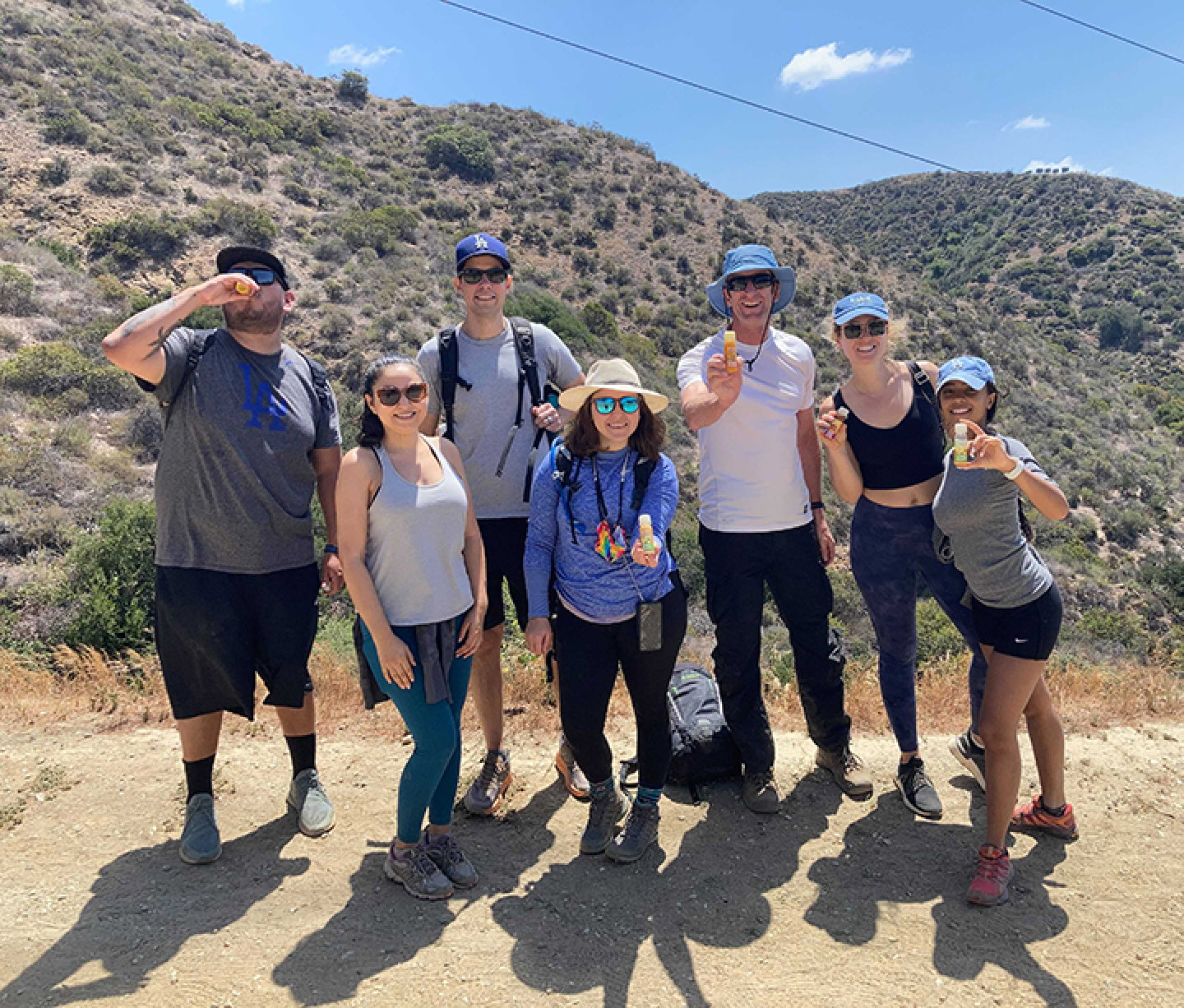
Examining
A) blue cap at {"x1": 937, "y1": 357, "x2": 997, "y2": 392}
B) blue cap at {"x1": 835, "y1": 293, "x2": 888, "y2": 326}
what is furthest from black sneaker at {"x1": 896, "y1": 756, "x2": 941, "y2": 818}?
blue cap at {"x1": 835, "y1": 293, "x2": 888, "y2": 326}

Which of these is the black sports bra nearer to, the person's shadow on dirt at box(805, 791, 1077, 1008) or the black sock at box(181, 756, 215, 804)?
the person's shadow on dirt at box(805, 791, 1077, 1008)

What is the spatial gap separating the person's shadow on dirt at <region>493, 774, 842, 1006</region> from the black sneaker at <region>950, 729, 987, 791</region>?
2.86 feet

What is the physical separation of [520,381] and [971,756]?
302 centimetres

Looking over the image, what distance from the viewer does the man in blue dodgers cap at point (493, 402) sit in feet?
10.8

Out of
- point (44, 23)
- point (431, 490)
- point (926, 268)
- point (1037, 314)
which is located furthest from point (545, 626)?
point (926, 268)

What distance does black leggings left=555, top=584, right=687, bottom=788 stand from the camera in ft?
9.64

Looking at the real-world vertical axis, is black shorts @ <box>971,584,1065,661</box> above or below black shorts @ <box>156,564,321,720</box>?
above

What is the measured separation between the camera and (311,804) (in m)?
3.42

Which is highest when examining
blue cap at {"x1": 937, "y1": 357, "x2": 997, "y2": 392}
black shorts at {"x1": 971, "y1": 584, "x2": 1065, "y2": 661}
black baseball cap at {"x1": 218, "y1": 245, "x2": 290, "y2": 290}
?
black baseball cap at {"x1": 218, "y1": 245, "x2": 290, "y2": 290}

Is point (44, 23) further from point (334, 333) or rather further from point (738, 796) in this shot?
point (738, 796)

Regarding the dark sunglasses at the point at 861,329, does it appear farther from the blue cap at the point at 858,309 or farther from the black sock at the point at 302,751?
the black sock at the point at 302,751

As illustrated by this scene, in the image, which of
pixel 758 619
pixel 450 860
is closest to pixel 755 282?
pixel 758 619

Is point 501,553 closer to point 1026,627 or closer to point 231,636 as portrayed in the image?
point 231,636

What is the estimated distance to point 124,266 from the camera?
60.8 ft
